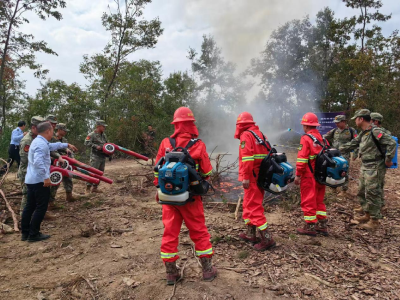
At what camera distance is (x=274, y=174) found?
146 inches

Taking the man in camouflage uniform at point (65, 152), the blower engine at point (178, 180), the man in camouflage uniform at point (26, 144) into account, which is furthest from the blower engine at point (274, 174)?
the man in camouflage uniform at point (65, 152)

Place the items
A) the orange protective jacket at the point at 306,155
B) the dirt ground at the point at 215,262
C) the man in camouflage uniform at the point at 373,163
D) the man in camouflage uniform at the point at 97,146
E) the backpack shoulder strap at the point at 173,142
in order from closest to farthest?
the dirt ground at the point at 215,262, the backpack shoulder strap at the point at 173,142, the orange protective jacket at the point at 306,155, the man in camouflage uniform at the point at 373,163, the man in camouflage uniform at the point at 97,146

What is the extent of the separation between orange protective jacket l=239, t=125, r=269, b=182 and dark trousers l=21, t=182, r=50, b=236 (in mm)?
3223

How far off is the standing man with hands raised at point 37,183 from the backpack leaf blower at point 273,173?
334 cm

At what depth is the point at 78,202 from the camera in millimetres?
6438

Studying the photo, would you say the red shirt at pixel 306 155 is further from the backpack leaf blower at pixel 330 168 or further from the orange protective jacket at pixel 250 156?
the orange protective jacket at pixel 250 156

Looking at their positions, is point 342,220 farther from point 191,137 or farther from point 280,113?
point 280,113

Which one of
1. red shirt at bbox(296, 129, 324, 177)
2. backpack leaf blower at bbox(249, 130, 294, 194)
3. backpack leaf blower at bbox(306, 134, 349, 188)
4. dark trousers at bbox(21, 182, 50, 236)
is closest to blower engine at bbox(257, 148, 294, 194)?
backpack leaf blower at bbox(249, 130, 294, 194)

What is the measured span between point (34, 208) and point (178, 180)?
10.1 feet

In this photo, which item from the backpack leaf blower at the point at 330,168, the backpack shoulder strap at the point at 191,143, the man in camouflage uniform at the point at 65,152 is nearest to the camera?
the backpack shoulder strap at the point at 191,143

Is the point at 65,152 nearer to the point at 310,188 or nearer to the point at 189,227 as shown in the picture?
the point at 189,227

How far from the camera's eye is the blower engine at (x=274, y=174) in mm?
3699

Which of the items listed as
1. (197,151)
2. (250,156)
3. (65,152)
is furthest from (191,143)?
(65,152)

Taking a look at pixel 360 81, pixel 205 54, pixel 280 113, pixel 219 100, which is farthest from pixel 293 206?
pixel 205 54
